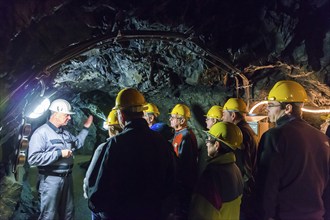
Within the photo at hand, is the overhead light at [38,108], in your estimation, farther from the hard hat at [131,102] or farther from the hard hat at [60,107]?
the hard hat at [131,102]

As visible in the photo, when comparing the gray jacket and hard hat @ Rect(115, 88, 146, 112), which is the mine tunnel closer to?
the gray jacket

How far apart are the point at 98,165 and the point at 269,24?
5785 mm

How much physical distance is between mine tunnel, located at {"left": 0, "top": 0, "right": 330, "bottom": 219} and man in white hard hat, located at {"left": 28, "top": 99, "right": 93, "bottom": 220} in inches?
12.3

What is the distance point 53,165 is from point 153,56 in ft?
14.3

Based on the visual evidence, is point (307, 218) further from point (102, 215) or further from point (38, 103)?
point (38, 103)

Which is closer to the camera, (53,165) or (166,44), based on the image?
A: (53,165)

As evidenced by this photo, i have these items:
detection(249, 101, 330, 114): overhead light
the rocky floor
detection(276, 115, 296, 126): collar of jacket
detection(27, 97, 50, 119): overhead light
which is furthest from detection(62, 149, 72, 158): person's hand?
detection(249, 101, 330, 114): overhead light

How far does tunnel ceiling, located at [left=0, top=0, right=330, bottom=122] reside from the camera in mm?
4691

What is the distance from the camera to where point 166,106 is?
1087 cm

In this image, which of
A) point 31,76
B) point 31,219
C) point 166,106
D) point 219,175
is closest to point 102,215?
point 219,175

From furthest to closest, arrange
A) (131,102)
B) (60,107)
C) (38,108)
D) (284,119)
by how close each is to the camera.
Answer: (60,107)
(38,108)
(284,119)
(131,102)

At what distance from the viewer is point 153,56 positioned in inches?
323

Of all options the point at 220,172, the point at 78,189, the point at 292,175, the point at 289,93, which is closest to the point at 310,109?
the point at 289,93

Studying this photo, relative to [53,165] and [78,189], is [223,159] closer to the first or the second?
[53,165]
